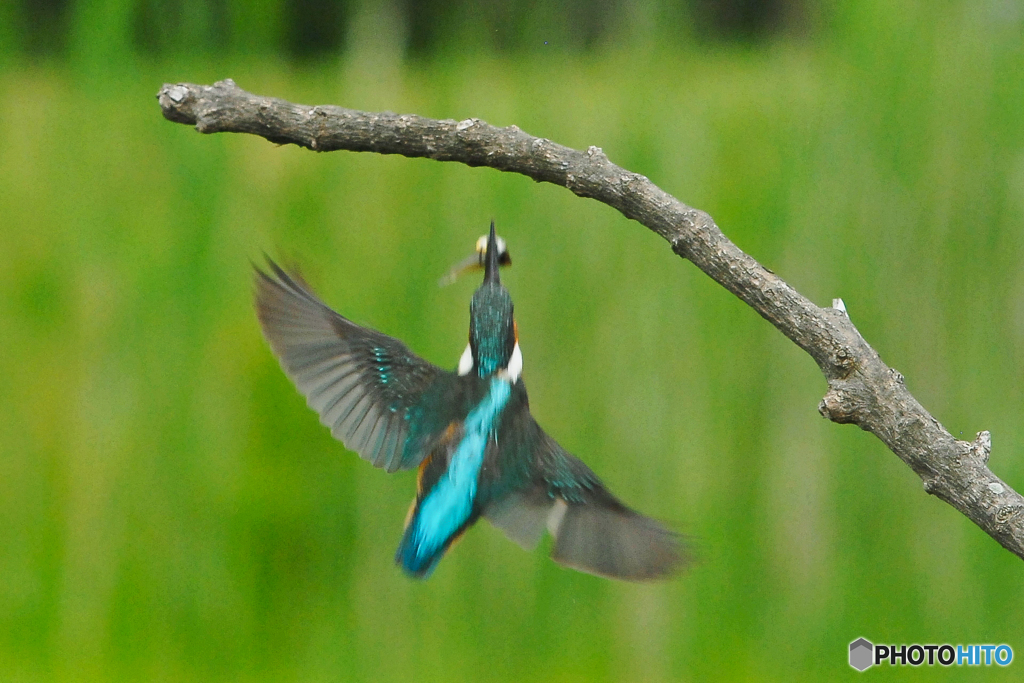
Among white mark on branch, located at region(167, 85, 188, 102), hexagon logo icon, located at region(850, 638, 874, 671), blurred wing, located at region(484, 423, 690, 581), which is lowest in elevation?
hexagon logo icon, located at region(850, 638, 874, 671)

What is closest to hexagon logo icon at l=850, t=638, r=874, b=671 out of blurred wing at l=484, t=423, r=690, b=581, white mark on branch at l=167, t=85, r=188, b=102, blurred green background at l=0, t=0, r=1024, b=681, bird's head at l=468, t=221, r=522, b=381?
blurred green background at l=0, t=0, r=1024, b=681

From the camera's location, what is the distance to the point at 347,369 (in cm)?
61

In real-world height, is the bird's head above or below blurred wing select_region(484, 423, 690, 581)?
above

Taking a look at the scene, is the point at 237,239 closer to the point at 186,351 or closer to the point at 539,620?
the point at 186,351

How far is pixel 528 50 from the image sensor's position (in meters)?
1.08

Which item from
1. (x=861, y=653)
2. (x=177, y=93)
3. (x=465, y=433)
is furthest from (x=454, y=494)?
(x=861, y=653)

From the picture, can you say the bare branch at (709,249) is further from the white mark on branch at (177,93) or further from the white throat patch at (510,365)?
the white throat patch at (510,365)

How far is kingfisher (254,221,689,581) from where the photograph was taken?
0.53m

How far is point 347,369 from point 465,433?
0.11 meters

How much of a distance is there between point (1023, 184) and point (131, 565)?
109cm

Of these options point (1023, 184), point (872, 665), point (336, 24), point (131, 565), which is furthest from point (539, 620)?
point (336, 24)

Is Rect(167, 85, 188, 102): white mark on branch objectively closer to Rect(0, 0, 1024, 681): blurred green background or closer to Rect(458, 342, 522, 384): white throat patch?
Rect(458, 342, 522, 384): white throat patch

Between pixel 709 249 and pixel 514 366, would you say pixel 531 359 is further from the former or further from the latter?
pixel 709 249

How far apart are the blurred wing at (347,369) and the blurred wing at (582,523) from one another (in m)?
0.08
